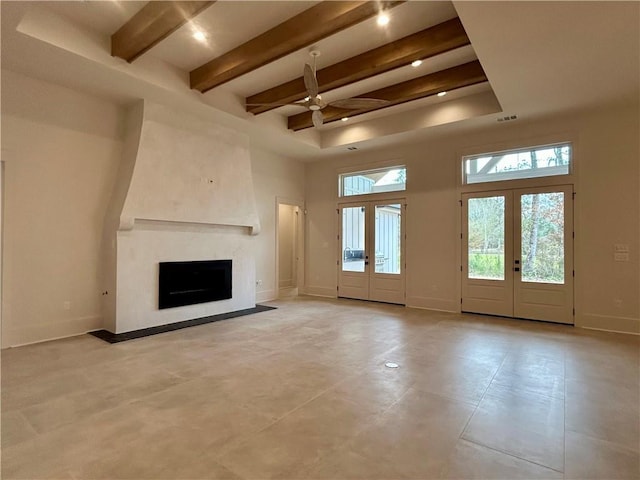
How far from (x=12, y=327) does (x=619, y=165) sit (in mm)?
8803

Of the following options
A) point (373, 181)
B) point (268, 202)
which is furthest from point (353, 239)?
point (268, 202)

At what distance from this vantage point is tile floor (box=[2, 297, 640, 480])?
2.06 m

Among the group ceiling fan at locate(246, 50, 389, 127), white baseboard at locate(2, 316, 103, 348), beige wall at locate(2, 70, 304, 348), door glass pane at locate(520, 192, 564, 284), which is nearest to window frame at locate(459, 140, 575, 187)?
door glass pane at locate(520, 192, 564, 284)

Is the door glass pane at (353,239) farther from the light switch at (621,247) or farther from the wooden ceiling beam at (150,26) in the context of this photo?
the wooden ceiling beam at (150,26)

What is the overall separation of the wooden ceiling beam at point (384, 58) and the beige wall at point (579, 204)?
2372 mm

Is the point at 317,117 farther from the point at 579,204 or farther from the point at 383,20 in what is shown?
the point at 579,204

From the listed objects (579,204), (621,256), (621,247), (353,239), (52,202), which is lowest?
(621,256)

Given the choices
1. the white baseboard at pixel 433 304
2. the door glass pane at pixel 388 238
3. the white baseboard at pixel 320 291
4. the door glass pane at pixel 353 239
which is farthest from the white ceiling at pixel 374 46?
the white baseboard at pixel 320 291

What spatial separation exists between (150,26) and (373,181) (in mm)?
5258

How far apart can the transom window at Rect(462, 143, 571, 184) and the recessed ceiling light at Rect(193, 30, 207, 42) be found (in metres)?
4.93

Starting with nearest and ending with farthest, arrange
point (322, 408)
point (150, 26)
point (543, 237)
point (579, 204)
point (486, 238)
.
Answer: point (322, 408) → point (150, 26) → point (579, 204) → point (543, 237) → point (486, 238)

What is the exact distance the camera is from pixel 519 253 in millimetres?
5977

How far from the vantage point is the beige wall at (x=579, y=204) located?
5.14 metres

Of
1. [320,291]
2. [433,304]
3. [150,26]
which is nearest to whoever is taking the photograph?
[150,26]
